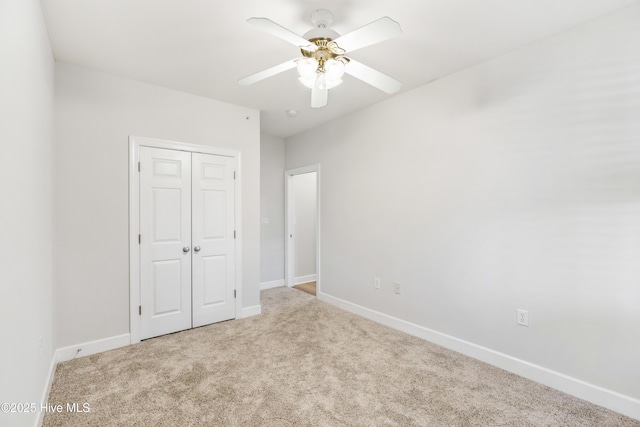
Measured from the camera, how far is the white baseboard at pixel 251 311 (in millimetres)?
3576

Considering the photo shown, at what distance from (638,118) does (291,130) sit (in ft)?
12.2

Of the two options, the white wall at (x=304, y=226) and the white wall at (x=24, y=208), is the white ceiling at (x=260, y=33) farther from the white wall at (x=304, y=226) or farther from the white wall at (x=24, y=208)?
the white wall at (x=304, y=226)

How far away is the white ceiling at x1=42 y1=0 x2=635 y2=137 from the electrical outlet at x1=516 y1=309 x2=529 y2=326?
208 centimetres

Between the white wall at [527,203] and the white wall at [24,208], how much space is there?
9.63 ft

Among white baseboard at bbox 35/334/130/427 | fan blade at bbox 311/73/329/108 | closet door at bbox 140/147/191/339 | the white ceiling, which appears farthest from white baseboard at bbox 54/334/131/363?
fan blade at bbox 311/73/329/108

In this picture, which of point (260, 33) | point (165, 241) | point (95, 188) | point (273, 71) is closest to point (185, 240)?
point (165, 241)

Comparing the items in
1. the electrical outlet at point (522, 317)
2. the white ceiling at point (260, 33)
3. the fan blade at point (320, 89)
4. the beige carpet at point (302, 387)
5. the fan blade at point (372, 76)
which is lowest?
the beige carpet at point (302, 387)

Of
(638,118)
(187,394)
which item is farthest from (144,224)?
(638,118)

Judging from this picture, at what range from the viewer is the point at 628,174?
73.2 inches

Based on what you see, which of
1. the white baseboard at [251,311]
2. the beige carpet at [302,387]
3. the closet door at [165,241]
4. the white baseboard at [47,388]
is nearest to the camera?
the white baseboard at [47,388]

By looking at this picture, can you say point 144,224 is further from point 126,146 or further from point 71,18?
point 71,18

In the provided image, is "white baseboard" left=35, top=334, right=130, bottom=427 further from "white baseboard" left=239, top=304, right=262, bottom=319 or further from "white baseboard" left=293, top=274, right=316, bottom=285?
"white baseboard" left=293, top=274, right=316, bottom=285

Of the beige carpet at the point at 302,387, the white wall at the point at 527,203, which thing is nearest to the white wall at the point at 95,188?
the beige carpet at the point at 302,387

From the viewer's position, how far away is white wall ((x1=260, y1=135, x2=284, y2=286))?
4871 mm
